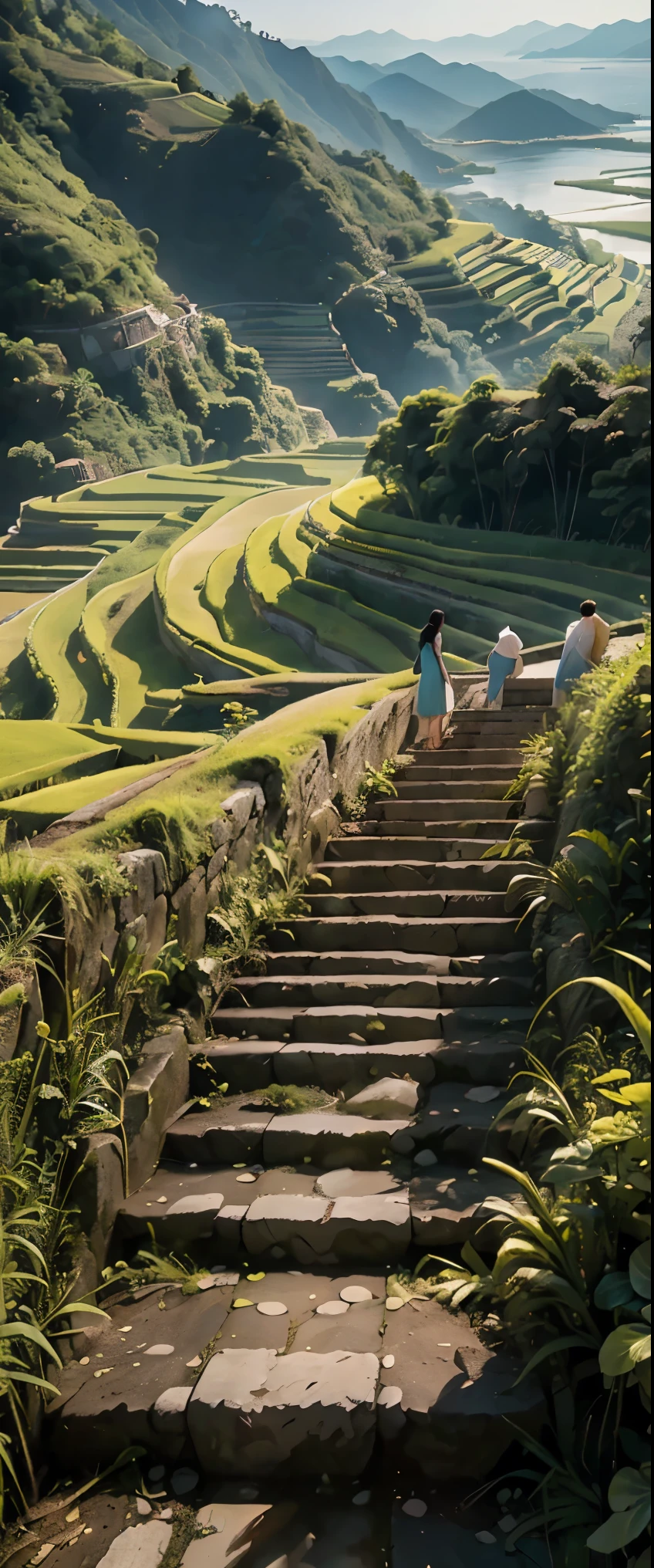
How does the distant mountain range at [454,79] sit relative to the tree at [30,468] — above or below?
above

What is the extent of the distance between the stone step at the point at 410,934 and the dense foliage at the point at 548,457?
17240 millimetres

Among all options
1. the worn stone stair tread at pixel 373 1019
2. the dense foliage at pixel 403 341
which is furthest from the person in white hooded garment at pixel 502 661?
the dense foliage at pixel 403 341

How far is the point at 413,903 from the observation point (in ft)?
14.6

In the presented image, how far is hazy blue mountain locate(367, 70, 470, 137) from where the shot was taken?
37969mm

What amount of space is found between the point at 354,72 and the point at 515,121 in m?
25.9

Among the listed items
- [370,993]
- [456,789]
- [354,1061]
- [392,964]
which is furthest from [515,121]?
[354,1061]

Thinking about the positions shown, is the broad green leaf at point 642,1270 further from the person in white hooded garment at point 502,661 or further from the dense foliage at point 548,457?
the dense foliage at point 548,457

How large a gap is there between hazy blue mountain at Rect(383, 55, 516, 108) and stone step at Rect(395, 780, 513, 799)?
3000 centimetres

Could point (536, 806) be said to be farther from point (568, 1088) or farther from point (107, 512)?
point (107, 512)

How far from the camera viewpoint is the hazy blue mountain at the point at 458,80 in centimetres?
3120

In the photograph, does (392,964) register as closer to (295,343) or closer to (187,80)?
(295,343)

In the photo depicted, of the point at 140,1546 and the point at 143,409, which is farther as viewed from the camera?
the point at 143,409

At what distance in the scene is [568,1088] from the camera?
9.29 feet

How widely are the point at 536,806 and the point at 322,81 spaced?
69.6 metres
